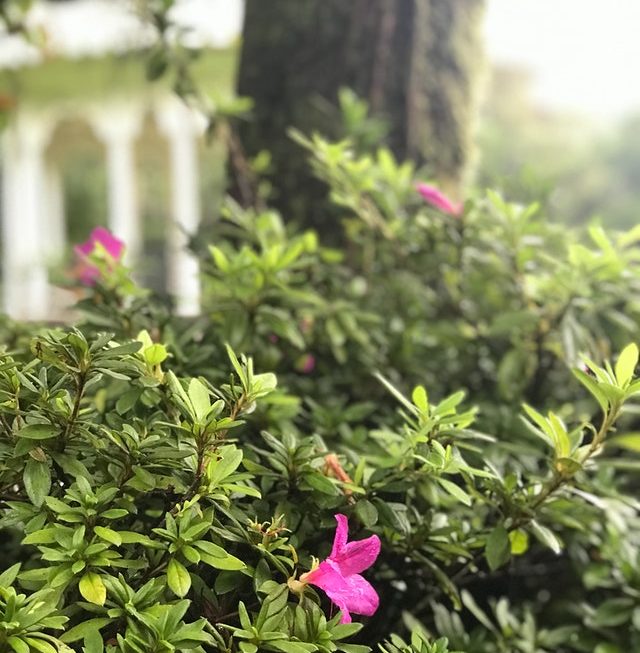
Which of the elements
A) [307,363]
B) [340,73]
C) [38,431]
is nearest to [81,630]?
[38,431]

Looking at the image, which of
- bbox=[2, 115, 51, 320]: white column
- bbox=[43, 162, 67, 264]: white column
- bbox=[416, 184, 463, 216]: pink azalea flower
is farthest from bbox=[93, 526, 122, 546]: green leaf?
bbox=[43, 162, 67, 264]: white column

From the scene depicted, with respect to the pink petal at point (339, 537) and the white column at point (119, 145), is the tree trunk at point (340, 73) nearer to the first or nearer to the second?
the pink petal at point (339, 537)

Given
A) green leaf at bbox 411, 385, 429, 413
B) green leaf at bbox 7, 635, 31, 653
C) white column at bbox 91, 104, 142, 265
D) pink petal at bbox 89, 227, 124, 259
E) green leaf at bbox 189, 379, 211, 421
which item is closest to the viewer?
green leaf at bbox 7, 635, 31, 653

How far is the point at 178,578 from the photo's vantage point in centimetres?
61

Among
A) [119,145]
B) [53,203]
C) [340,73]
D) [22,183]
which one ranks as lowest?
[53,203]

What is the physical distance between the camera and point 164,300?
1105 mm

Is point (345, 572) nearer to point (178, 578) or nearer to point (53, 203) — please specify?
point (178, 578)

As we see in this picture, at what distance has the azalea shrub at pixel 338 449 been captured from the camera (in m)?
0.62

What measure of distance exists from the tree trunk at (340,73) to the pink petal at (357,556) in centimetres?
111

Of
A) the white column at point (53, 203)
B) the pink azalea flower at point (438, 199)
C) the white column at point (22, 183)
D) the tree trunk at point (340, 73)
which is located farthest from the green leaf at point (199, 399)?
the white column at point (53, 203)

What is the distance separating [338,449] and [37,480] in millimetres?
401

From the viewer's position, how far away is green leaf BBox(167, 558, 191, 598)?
0.60 m

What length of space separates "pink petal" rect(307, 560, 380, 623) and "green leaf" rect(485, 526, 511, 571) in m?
0.16

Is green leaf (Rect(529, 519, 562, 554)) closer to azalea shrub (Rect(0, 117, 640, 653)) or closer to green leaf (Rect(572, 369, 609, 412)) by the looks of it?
azalea shrub (Rect(0, 117, 640, 653))
